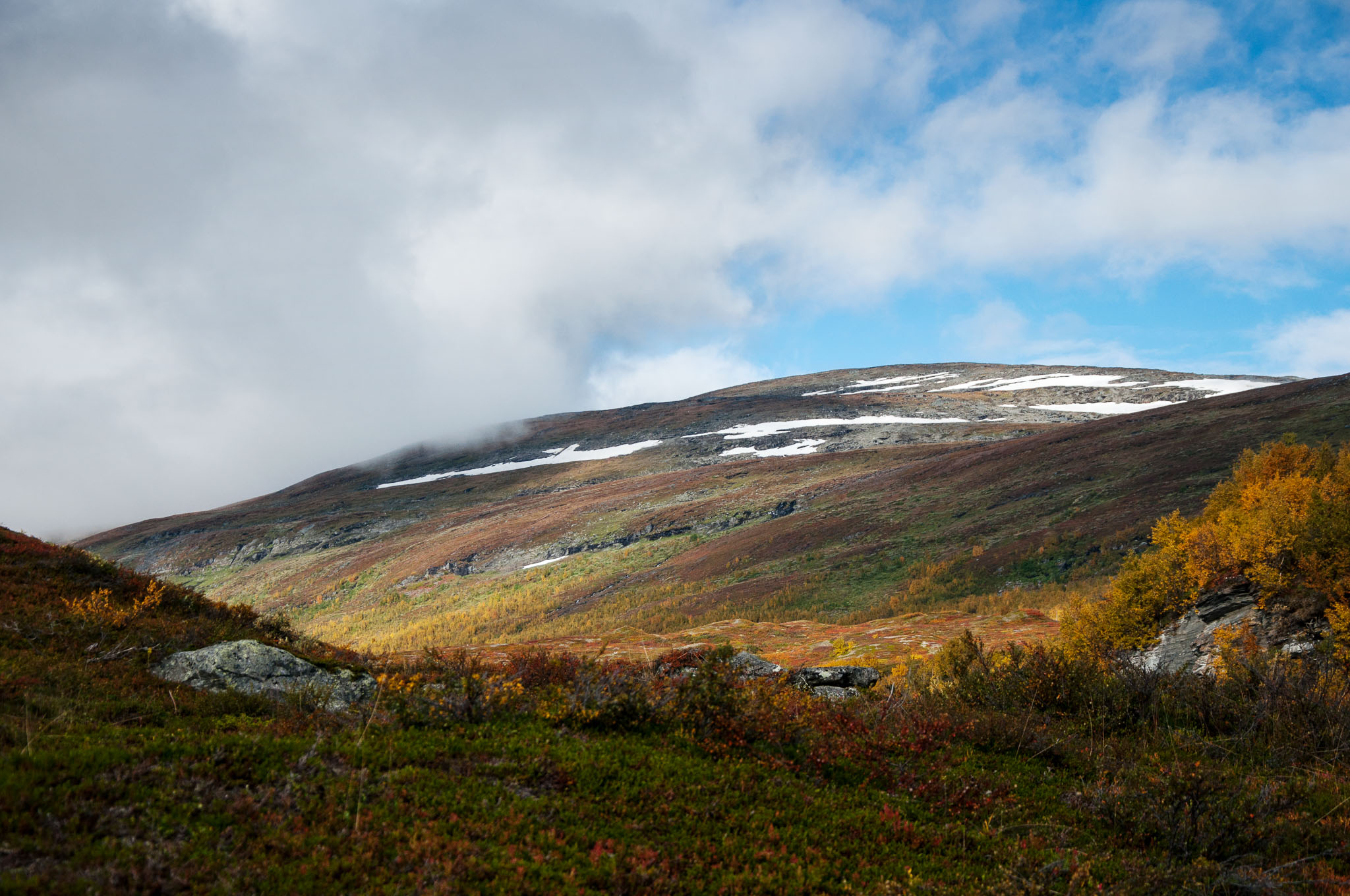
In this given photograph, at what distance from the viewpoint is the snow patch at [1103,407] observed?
9312cm

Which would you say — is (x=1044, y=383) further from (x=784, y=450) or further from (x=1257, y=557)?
(x=1257, y=557)

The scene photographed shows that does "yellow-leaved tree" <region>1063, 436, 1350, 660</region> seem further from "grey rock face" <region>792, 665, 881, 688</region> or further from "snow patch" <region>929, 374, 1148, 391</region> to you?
"snow patch" <region>929, 374, 1148, 391</region>

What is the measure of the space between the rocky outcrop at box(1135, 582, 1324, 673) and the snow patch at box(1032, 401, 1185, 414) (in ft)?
307

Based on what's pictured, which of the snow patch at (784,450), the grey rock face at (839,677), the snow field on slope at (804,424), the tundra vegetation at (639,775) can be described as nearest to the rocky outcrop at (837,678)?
the grey rock face at (839,677)

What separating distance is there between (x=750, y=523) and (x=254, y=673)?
140 feet

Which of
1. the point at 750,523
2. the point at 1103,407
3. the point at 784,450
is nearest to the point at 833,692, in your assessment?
the point at 750,523

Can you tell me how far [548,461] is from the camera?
10419 cm

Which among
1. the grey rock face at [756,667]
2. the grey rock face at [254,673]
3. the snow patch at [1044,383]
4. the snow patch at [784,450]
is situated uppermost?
the snow patch at [1044,383]

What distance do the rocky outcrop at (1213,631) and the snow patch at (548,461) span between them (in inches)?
3330

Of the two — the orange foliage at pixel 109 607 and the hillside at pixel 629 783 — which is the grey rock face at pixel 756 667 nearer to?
the hillside at pixel 629 783

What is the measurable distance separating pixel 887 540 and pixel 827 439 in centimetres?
5110

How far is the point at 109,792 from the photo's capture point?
462 centimetres

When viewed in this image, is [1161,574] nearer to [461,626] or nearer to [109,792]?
[109,792]

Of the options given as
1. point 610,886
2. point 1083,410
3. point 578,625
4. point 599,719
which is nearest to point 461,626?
point 578,625
